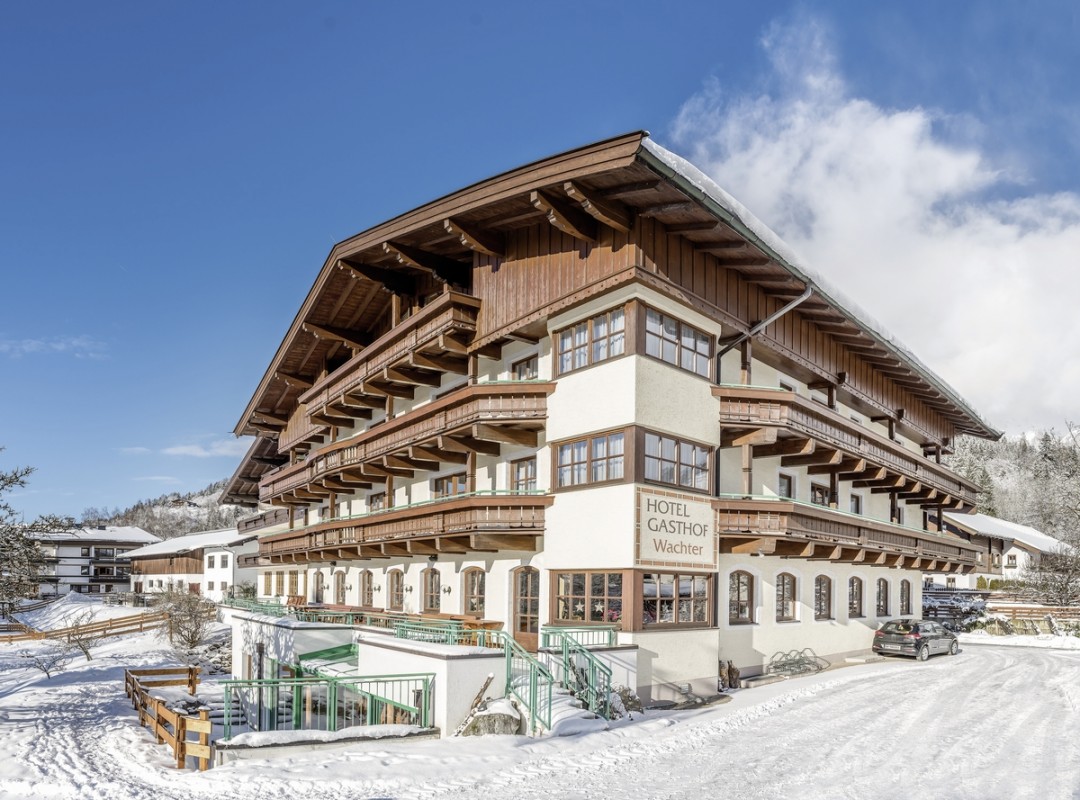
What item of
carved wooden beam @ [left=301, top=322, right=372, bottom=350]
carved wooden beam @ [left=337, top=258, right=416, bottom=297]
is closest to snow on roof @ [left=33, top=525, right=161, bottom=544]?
carved wooden beam @ [left=301, top=322, right=372, bottom=350]

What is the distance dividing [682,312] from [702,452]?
3544 mm

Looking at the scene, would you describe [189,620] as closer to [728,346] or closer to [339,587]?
[339,587]

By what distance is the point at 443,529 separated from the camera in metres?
23.8

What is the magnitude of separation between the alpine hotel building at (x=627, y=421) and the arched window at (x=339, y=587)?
512 centimetres

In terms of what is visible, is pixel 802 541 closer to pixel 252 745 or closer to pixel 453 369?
pixel 453 369

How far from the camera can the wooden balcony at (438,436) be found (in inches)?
869

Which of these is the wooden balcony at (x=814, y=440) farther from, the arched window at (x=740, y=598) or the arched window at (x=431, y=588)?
the arched window at (x=431, y=588)

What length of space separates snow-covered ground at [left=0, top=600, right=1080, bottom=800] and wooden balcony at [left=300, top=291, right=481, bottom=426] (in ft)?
40.0

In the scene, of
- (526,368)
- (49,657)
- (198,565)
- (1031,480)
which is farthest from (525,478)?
(1031,480)

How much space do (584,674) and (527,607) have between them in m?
5.51

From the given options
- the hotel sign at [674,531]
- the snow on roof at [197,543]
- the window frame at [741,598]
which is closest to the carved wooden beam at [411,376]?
the hotel sign at [674,531]

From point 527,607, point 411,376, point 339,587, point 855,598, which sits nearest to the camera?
point 527,607

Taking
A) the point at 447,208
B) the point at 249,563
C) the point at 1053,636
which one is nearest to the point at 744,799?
the point at 447,208

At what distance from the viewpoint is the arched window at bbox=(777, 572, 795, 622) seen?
81.9 feet
